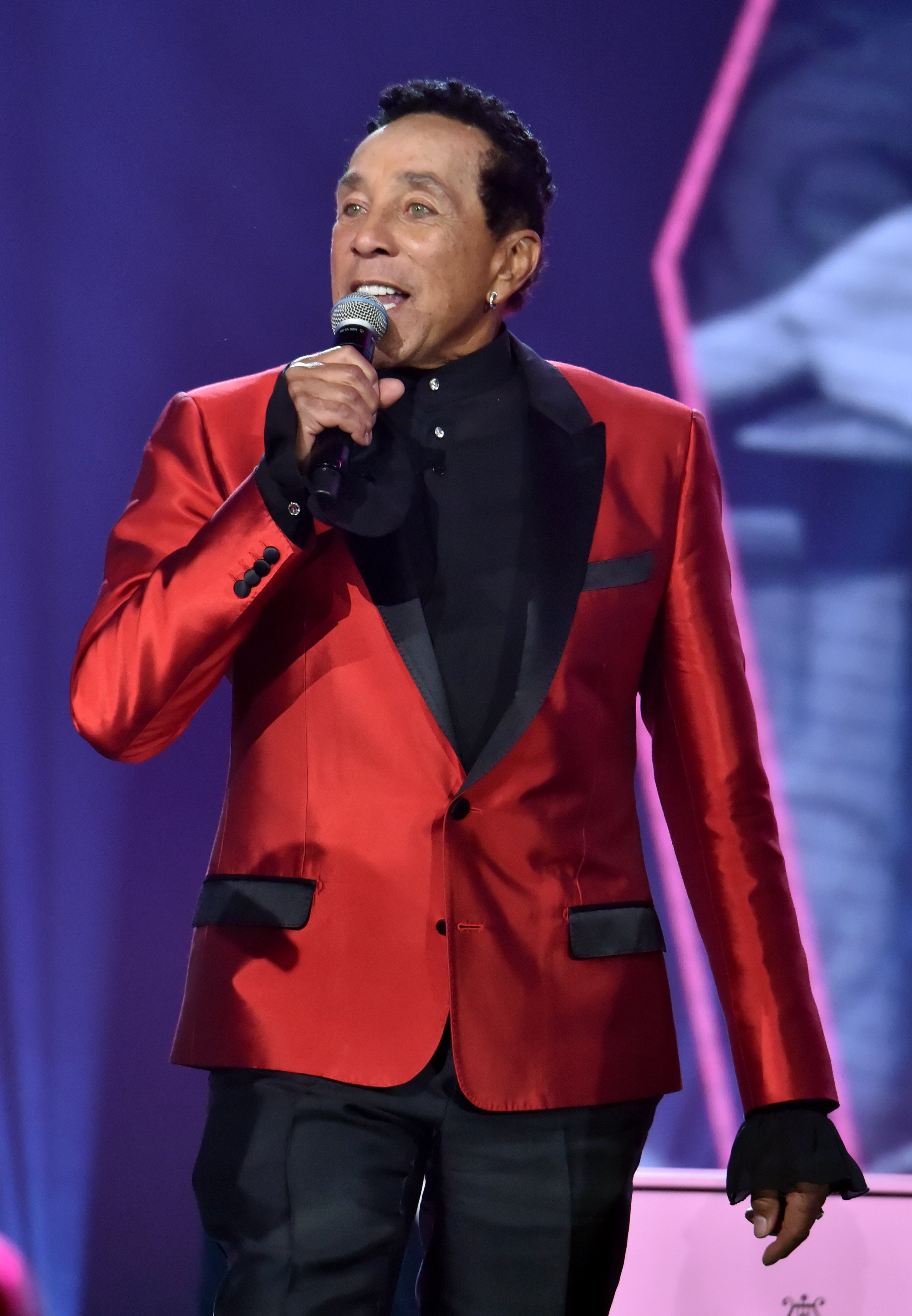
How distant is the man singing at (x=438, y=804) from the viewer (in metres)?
1.36

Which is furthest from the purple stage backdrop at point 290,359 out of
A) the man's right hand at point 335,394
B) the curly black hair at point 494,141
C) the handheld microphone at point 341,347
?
the man's right hand at point 335,394

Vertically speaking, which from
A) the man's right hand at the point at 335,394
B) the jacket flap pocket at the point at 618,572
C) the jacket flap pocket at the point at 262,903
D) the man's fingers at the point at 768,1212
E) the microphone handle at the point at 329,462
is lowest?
the man's fingers at the point at 768,1212

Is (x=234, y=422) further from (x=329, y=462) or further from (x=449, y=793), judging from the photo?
(x=449, y=793)

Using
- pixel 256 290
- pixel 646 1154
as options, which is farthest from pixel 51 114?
pixel 646 1154

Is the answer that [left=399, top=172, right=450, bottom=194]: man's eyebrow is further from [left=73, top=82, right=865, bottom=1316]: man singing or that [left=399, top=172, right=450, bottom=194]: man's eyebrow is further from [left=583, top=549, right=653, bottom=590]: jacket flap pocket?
[left=583, top=549, right=653, bottom=590]: jacket flap pocket

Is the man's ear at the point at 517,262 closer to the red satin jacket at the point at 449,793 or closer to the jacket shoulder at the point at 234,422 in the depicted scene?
the red satin jacket at the point at 449,793

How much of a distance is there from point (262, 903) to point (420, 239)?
0.76 m

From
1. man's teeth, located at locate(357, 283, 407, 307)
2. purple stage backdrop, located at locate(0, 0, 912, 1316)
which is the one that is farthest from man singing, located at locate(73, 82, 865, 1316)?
purple stage backdrop, located at locate(0, 0, 912, 1316)

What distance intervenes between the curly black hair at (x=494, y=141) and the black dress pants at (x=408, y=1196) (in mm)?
986

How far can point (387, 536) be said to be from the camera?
150cm

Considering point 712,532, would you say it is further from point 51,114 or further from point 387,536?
point 51,114

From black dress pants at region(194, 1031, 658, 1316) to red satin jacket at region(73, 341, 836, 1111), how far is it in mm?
40

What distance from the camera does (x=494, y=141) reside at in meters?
1.78

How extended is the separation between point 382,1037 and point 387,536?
50cm
